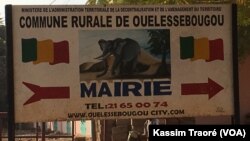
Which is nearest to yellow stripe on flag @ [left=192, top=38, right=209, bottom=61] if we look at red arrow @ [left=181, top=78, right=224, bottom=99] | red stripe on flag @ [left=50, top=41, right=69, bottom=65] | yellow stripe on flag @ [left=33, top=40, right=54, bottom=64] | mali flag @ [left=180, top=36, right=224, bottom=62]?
mali flag @ [left=180, top=36, right=224, bottom=62]

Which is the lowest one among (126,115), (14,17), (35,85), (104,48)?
(126,115)

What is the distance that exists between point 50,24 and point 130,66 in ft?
3.26

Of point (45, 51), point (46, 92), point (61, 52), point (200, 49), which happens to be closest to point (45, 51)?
point (45, 51)

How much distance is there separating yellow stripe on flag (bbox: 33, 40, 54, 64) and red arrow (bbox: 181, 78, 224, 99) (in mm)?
1518

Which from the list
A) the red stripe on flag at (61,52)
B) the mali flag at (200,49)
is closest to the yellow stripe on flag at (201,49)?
the mali flag at (200,49)

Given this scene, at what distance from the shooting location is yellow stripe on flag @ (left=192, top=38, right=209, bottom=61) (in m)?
5.67

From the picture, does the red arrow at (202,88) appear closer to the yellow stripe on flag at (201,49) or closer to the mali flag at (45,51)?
the yellow stripe on flag at (201,49)

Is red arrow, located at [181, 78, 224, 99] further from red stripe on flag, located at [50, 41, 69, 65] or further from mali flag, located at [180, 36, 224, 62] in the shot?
red stripe on flag, located at [50, 41, 69, 65]

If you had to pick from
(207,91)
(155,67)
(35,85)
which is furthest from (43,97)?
(207,91)

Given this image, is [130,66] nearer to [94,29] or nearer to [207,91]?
[94,29]

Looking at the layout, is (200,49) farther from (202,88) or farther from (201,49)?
(202,88)

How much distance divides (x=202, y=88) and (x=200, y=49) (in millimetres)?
445

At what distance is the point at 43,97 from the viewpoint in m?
5.38

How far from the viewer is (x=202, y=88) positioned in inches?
224
